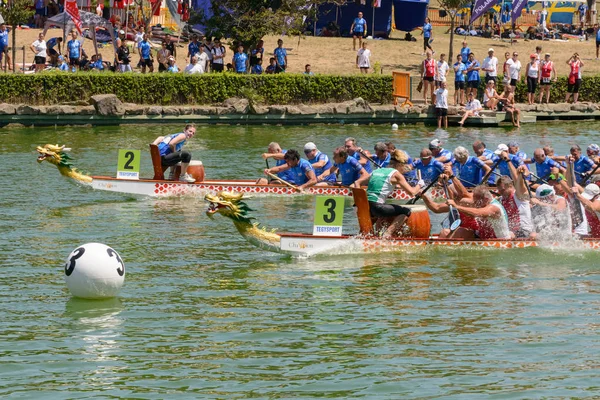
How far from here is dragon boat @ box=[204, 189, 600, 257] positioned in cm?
1612

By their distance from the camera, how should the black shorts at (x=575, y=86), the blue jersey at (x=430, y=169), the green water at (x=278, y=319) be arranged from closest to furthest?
the green water at (x=278, y=319), the blue jersey at (x=430, y=169), the black shorts at (x=575, y=86)

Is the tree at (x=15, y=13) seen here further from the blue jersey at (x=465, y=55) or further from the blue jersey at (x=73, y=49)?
the blue jersey at (x=465, y=55)

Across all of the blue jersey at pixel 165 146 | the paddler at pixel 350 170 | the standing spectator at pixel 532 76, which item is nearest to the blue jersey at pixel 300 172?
the paddler at pixel 350 170

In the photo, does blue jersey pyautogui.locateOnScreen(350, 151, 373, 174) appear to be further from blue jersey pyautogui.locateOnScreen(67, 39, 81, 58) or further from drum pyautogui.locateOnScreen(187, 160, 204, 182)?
blue jersey pyautogui.locateOnScreen(67, 39, 81, 58)

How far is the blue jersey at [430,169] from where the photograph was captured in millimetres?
21094

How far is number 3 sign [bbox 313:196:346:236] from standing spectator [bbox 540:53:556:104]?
2136 centimetres

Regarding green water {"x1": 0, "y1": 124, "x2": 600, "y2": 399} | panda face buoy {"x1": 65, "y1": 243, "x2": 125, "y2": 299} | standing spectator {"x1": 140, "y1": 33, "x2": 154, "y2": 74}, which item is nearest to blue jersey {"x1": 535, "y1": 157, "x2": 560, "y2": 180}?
green water {"x1": 0, "y1": 124, "x2": 600, "y2": 399}

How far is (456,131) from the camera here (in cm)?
3356

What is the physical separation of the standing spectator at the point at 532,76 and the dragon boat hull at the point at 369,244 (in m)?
19.8

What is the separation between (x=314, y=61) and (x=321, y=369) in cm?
2978

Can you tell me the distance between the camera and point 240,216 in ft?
52.0

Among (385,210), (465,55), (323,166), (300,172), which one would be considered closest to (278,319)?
(385,210)

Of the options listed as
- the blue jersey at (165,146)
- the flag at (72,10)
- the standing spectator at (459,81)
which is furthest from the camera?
the standing spectator at (459,81)

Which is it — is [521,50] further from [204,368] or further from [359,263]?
[204,368]
